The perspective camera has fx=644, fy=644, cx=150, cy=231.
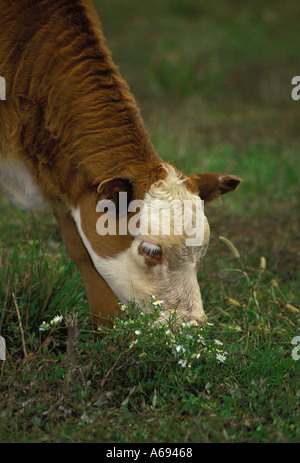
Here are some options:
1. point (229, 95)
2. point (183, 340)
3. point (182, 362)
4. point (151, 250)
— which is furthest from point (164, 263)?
point (229, 95)

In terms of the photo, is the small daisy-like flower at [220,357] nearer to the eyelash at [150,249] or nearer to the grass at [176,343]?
the grass at [176,343]

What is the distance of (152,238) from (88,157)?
2.22ft

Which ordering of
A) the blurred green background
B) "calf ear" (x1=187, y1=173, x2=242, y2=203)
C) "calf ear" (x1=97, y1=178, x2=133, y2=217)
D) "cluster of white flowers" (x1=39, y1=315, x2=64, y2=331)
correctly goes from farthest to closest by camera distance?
the blurred green background, "calf ear" (x1=187, y1=173, x2=242, y2=203), "cluster of white flowers" (x1=39, y1=315, x2=64, y2=331), "calf ear" (x1=97, y1=178, x2=133, y2=217)

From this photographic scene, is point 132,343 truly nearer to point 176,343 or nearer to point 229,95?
point 176,343

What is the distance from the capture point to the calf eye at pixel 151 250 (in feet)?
12.2

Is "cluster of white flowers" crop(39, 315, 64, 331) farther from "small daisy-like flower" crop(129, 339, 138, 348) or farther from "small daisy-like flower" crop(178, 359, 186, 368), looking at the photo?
"small daisy-like flower" crop(178, 359, 186, 368)

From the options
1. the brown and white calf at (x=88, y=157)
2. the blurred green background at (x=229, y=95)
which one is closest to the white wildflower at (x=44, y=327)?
the brown and white calf at (x=88, y=157)

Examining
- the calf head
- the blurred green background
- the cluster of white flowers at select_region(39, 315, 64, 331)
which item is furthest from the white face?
the blurred green background

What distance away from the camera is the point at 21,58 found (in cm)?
418

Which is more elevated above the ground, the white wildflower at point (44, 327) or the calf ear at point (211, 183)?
the calf ear at point (211, 183)

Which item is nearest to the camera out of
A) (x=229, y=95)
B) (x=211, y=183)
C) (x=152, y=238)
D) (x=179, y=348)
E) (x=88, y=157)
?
(x=179, y=348)

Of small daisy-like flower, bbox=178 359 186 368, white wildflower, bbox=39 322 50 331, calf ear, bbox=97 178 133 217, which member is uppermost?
calf ear, bbox=97 178 133 217

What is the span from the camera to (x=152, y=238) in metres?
3.70

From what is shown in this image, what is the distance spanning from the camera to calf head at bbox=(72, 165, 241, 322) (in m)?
3.69
